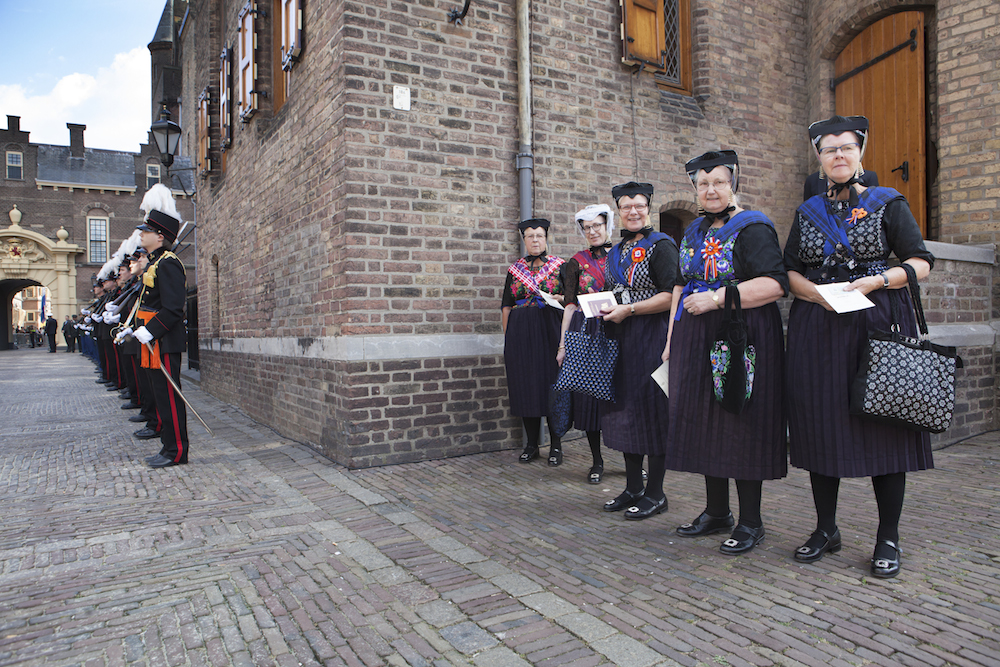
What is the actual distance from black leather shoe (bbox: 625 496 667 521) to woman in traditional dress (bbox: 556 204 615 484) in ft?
2.87

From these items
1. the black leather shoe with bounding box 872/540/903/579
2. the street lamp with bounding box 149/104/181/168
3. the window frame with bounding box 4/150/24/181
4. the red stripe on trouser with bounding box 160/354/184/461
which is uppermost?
the window frame with bounding box 4/150/24/181

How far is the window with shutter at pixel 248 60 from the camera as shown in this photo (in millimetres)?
8094

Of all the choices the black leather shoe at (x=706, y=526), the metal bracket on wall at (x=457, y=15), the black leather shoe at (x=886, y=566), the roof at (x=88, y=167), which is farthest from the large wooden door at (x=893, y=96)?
the roof at (x=88, y=167)

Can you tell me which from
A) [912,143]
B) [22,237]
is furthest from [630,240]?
[22,237]

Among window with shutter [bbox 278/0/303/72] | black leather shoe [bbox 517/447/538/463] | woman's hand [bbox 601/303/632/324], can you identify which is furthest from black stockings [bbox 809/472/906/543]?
window with shutter [bbox 278/0/303/72]

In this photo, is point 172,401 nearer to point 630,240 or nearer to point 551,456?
point 551,456

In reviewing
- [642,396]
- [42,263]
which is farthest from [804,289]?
[42,263]

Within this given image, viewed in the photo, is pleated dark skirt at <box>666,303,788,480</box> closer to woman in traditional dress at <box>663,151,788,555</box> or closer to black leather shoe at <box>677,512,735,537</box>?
woman in traditional dress at <box>663,151,788,555</box>

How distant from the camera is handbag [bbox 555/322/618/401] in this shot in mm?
4230

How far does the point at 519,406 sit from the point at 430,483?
1.09 m

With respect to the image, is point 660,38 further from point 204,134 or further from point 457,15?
point 204,134

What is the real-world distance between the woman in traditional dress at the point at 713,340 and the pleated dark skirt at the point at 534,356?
2154 millimetres

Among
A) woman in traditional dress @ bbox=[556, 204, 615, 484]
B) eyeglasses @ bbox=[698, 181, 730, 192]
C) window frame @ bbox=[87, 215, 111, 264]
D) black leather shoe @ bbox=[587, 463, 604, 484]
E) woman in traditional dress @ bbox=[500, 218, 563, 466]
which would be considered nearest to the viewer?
eyeglasses @ bbox=[698, 181, 730, 192]

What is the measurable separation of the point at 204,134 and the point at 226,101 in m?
1.76
